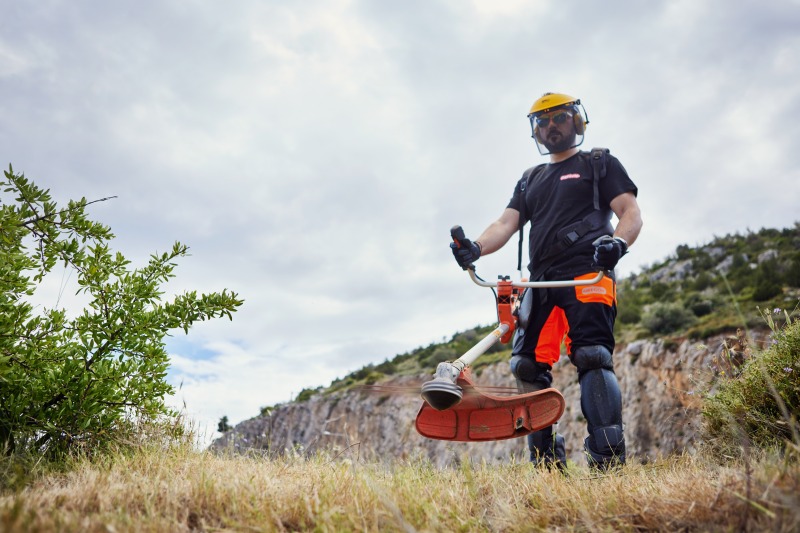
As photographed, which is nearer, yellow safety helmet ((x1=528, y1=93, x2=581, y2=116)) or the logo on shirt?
the logo on shirt

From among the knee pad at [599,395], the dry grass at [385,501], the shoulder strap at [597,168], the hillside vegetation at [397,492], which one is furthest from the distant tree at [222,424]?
the shoulder strap at [597,168]

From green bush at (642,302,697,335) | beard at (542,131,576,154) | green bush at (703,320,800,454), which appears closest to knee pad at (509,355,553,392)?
green bush at (703,320,800,454)

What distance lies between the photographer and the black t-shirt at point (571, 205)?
4.22 m

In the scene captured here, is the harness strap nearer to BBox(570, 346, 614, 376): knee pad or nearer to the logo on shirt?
the logo on shirt

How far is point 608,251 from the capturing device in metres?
3.64

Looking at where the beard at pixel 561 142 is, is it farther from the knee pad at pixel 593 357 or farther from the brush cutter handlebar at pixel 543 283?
the knee pad at pixel 593 357

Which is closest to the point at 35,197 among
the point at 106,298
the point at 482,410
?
the point at 106,298

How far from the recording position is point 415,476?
3186mm

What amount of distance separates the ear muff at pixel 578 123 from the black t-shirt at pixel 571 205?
238mm

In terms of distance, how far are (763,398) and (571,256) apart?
1613mm

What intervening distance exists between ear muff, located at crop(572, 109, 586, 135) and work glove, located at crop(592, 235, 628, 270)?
1.37 meters

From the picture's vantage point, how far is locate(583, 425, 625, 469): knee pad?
3688 mm

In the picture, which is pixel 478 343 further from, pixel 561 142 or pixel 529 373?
pixel 561 142

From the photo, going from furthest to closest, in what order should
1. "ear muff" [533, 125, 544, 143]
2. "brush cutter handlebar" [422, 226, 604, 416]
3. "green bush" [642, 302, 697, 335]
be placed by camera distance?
1. "green bush" [642, 302, 697, 335]
2. "ear muff" [533, 125, 544, 143]
3. "brush cutter handlebar" [422, 226, 604, 416]
